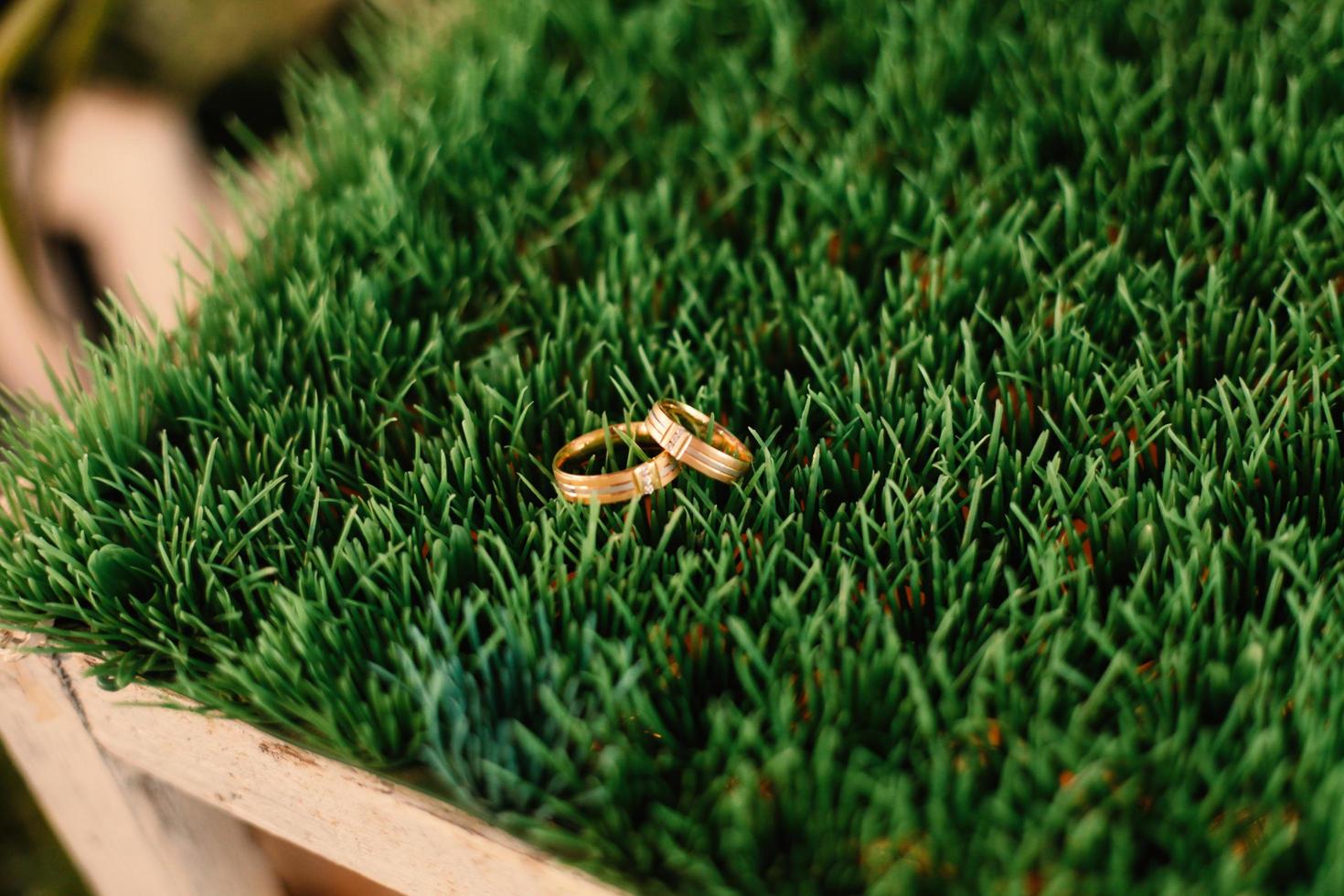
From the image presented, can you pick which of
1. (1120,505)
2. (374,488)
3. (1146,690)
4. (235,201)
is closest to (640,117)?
(235,201)

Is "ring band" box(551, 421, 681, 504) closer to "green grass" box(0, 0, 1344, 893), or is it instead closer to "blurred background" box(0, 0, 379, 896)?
"green grass" box(0, 0, 1344, 893)

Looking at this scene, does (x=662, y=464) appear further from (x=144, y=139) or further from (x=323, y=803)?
(x=144, y=139)


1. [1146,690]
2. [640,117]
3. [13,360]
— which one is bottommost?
[1146,690]

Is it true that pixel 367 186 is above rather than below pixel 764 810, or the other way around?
above

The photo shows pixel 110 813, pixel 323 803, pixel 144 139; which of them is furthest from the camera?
pixel 144 139

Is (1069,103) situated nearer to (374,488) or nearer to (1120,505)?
(1120,505)

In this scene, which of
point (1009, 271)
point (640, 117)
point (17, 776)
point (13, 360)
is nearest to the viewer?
point (1009, 271)

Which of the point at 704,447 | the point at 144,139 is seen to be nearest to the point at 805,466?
the point at 704,447
